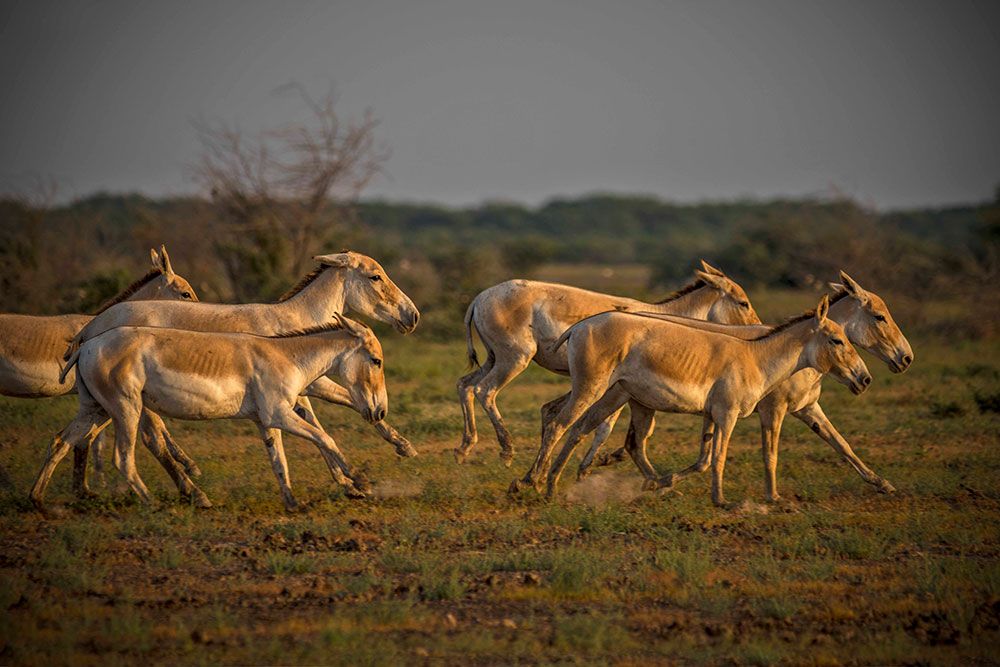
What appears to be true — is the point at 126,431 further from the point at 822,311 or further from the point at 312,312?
the point at 822,311

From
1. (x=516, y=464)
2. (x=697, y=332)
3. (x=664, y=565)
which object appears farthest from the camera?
(x=516, y=464)

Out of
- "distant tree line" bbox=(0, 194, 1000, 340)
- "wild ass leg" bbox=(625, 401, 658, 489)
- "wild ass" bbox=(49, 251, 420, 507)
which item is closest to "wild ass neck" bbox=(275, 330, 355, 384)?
"wild ass" bbox=(49, 251, 420, 507)

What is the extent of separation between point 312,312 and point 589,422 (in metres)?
3.11

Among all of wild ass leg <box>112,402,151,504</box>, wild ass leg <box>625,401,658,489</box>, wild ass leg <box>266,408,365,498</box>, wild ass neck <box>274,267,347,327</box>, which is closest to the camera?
wild ass leg <box>112,402,151,504</box>

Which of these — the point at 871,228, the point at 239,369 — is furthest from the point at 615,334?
the point at 871,228

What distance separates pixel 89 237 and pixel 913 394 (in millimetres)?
20068

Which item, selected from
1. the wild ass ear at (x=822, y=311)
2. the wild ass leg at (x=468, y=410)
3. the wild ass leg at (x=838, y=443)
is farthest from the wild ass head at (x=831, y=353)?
the wild ass leg at (x=468, y=410)

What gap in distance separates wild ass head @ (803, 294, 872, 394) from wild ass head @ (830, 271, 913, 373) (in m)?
1.16

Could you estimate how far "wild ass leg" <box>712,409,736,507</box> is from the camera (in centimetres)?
943

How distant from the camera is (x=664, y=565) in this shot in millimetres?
7371

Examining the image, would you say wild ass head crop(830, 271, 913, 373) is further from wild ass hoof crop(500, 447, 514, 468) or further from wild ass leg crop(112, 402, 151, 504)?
wild ass leg crop(112, 402, 151, 504)

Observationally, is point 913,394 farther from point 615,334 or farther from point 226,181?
point 226,181

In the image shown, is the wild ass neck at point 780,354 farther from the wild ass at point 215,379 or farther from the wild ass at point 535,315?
the wild ass at point 215,379

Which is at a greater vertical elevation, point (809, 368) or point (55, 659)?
point (809, 368)
